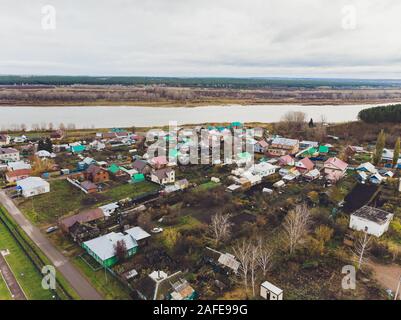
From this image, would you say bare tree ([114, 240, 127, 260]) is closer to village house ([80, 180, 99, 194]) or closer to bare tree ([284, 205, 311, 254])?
bare tree ([284, 205, 311, 254])

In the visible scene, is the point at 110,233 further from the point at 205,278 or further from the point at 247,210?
the point at 247,210

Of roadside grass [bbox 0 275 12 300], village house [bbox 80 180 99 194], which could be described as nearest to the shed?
roadside grass [bbox 0 275 12 300]

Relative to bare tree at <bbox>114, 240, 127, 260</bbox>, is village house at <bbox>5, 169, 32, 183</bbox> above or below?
above

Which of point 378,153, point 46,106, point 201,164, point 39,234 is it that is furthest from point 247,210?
point 46,106

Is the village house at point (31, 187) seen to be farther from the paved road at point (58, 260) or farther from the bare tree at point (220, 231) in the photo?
the bare tree at point (220, 231)

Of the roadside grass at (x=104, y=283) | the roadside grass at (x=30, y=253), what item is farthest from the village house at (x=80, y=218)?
the roadside grass at (x=104, y=283)
